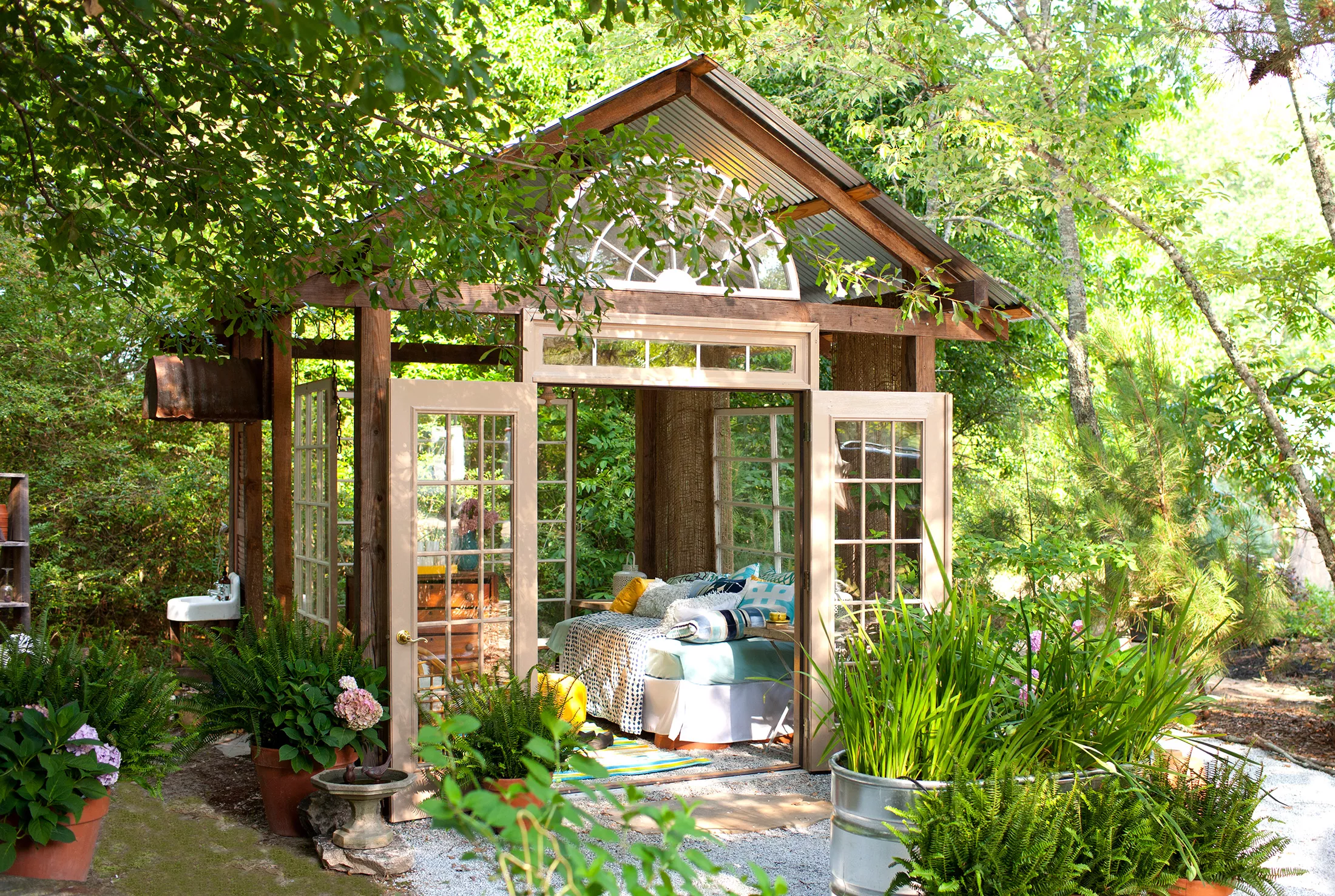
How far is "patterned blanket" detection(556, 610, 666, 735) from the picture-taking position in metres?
6.52

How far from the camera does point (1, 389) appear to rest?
8734 millimetres

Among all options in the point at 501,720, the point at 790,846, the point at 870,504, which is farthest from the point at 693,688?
the point at 501,720

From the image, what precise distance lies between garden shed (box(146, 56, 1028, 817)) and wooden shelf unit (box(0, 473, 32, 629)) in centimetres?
169

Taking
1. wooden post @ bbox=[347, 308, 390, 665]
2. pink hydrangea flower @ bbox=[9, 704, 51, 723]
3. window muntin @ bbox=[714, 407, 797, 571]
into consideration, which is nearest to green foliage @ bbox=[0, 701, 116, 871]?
pink hydrangea flower @ bbox=[9, 704, 51, 723]

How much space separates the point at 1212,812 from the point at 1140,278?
11.0 meters

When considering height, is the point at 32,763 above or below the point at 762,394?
below

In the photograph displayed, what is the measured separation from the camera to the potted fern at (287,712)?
4637mm

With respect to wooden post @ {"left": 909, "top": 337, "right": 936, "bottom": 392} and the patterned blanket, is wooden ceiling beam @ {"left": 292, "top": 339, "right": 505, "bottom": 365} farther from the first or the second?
wooden post @ {"left": 909, "top": 337, "right": 936, "bottom": 392}

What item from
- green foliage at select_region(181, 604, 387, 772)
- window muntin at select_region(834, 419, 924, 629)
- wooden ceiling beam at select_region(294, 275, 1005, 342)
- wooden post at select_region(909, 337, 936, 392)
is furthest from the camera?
wooden post at select_region(909, 337, 936, 392)

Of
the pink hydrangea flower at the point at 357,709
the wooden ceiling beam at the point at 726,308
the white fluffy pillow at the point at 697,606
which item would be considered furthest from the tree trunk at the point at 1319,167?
the pink hydrangea flower at the point at 357,709

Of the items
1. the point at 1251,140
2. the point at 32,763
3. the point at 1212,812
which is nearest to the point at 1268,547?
the point at 1212,812

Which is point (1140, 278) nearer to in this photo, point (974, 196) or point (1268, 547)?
point (974, 196)

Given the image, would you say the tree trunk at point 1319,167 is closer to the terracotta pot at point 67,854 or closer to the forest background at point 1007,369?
the forest background at point 1007,369

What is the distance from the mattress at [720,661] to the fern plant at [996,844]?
3.38m
